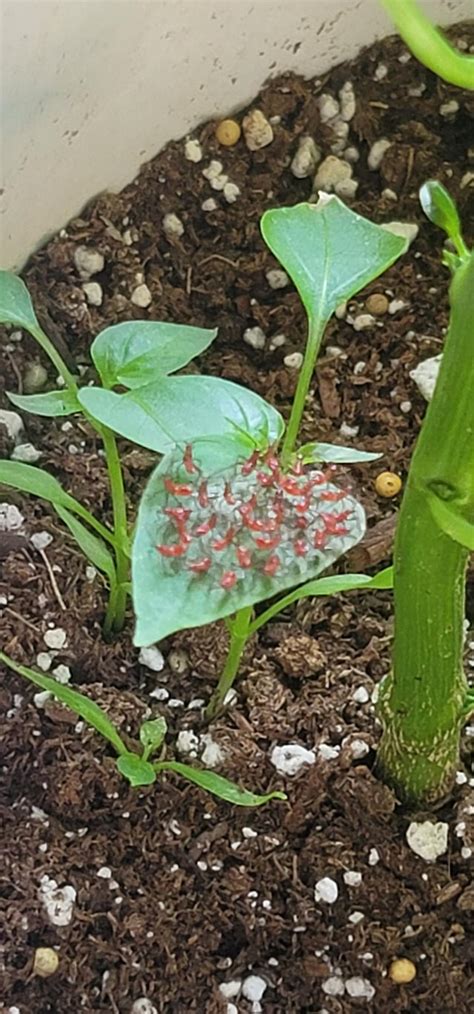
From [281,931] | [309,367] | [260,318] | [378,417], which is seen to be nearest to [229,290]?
[260,318]

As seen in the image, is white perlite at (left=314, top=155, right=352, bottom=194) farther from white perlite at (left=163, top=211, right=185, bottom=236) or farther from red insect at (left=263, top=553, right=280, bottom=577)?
red insect at (left=263, top=553, right=280, bottom=577)

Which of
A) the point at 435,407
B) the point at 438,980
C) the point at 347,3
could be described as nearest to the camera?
the point at 435,407

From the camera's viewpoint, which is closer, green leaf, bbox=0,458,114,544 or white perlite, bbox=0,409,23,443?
green leaf, bbox=0,458,114,544

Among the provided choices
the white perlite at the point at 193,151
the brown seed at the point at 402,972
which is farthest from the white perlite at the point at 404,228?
the brown seed at the point at 402,972

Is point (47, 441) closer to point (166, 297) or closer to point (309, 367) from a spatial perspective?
point (166, 297)

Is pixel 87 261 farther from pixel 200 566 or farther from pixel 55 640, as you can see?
pixel 200 566

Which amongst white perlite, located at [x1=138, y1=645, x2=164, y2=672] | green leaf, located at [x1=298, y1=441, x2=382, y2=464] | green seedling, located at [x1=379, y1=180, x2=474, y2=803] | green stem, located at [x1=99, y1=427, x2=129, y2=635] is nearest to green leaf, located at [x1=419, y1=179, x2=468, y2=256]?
green seedling, located at [x1=379, y1=180, x2=474, y2=803]

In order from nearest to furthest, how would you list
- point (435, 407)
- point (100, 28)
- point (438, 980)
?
point (435, 407)
point (438, 980)
point (100, 28)
